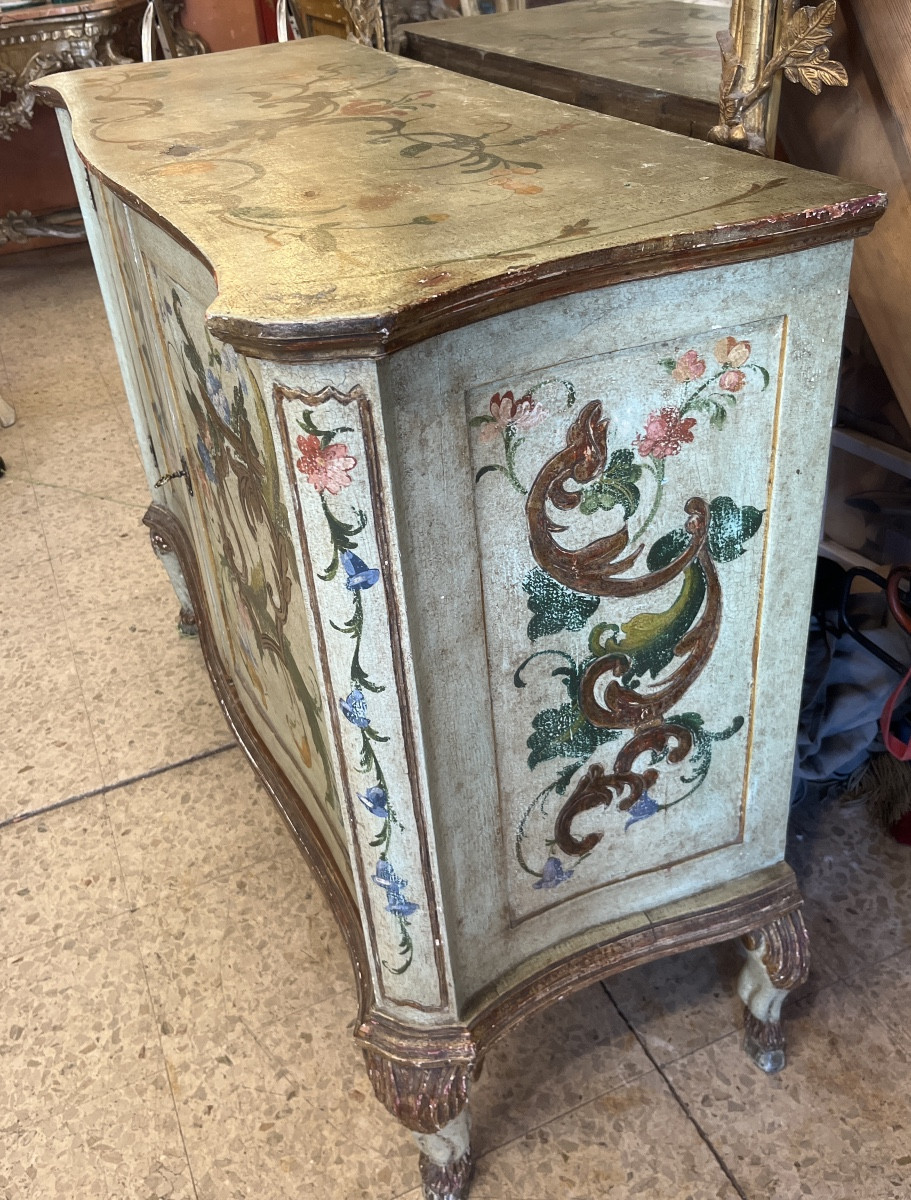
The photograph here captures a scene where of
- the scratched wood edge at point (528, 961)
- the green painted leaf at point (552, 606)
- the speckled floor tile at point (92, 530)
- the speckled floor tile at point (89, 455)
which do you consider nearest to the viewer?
the green painted leaf at point (552, 606)

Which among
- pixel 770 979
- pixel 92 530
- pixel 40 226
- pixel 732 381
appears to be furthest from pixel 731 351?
pixel 40 226

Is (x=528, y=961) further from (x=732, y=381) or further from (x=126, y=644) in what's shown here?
(x=126, y=644)

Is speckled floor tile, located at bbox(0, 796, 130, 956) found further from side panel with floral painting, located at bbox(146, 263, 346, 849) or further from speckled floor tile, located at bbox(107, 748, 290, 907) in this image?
side panel with floral painting, located at bbox(146, 263, 346, 849)

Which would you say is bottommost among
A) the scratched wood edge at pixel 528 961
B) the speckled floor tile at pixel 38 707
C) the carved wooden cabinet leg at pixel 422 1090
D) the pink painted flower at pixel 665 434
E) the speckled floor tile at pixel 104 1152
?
the speckled floor tile at pixel 38 707

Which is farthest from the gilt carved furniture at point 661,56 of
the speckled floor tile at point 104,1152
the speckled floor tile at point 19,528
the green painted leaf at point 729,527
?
the speckled floor tile at point 19,528

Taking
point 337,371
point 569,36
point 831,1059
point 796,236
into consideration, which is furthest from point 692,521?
point 569,36

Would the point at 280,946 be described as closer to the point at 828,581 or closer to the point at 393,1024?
the point at 393,1024

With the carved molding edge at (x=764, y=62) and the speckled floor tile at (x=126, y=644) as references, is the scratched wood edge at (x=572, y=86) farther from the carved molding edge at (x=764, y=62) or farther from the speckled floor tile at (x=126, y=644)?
the speckled floor tile at (x=126, y=644)

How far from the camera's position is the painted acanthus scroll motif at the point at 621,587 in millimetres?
844

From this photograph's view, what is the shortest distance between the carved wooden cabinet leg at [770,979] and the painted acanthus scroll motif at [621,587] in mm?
234

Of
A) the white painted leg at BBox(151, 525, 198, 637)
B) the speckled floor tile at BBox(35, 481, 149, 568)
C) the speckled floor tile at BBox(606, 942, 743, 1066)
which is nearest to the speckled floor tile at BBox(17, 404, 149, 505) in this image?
the speckled floor tile at BBox(35, 481, 149, 568)

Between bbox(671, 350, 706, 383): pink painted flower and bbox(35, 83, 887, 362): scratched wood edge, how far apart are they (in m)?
0.07

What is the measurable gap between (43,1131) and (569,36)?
5.00 ft

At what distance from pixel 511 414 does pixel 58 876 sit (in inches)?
45.8
